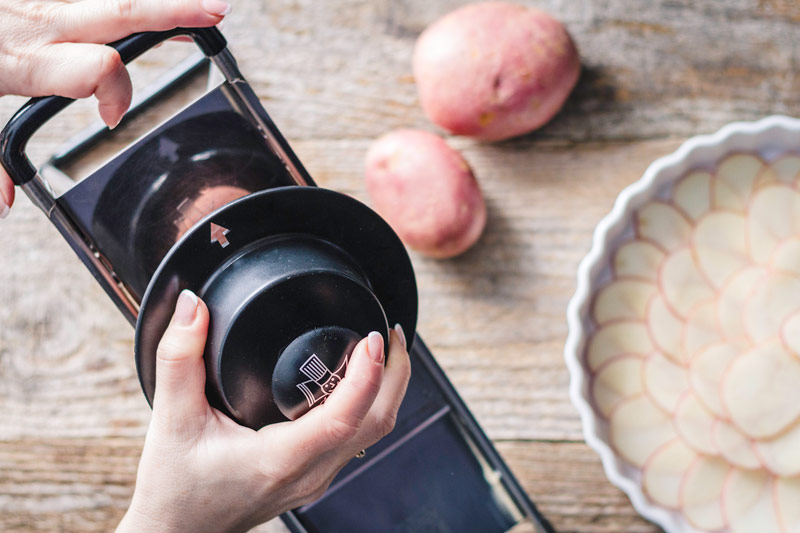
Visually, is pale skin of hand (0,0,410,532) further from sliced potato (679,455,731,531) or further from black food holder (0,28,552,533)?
sliced potato (679,455,731,531)

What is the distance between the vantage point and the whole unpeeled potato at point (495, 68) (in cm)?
62

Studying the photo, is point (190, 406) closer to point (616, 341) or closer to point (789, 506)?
point (616, 341)

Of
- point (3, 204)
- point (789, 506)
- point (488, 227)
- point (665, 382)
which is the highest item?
point (3, 204)

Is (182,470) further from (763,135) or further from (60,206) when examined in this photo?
(763,135)

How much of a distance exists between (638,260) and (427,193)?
8.0 inches

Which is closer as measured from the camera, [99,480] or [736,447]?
[736,447]

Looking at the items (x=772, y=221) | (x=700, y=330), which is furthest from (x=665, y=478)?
(x=772, y=221)

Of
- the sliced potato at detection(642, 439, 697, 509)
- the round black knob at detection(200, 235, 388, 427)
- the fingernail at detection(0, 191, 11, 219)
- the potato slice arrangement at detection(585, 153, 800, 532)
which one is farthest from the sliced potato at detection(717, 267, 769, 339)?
the fingernail at detection(0, 191, 11, 219)

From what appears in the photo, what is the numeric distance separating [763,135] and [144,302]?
54 cm

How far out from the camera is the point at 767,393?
21.7 inches

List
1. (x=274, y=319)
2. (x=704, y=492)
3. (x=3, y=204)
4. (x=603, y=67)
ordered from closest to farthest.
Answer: (x=274, y=319) → (x=3, y=204) → (x=704, y=492) → (x=603, y=67)

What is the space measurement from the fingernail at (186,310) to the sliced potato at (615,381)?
1.24 ft

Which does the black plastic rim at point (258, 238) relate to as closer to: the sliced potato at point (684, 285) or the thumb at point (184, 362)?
the thumb at point (184, 362)

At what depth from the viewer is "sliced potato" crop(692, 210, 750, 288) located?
59 cm
